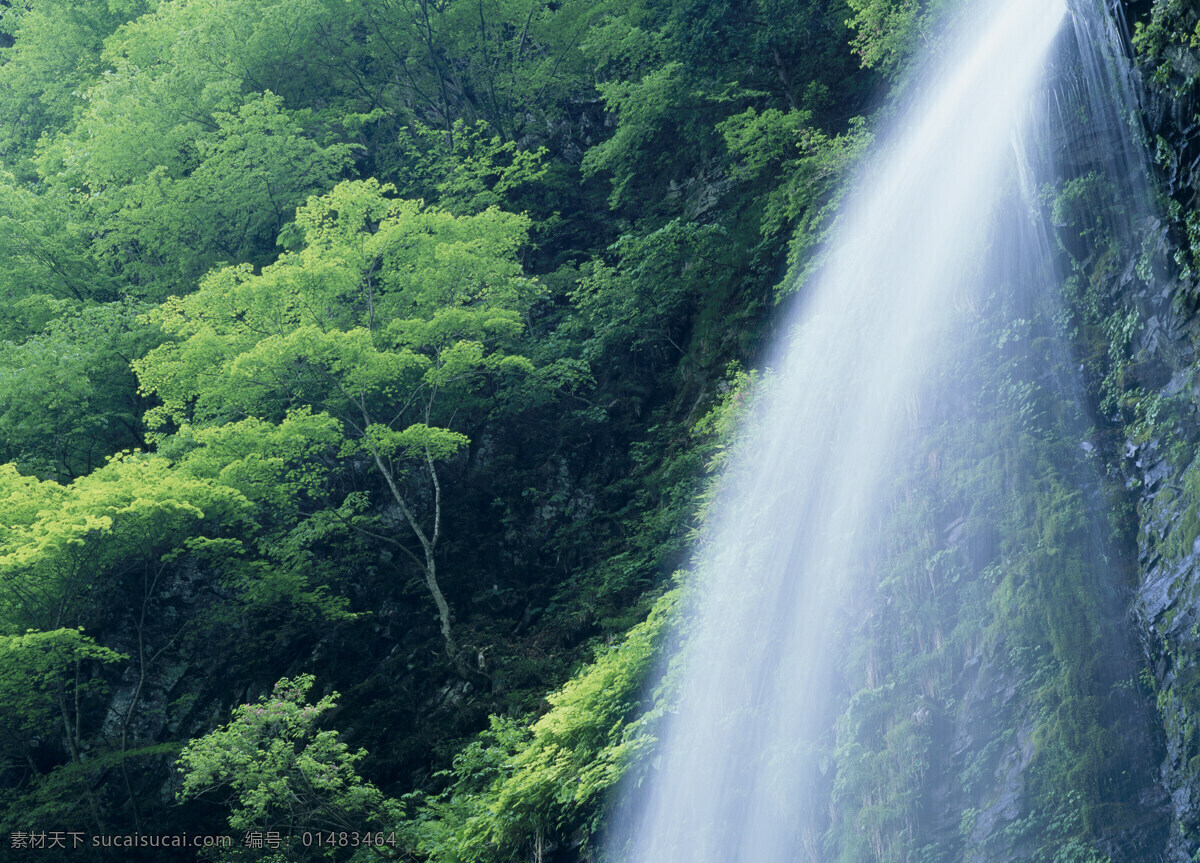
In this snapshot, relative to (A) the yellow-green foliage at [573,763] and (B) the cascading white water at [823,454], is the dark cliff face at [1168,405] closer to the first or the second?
(B) the cascading white water at [823,454]

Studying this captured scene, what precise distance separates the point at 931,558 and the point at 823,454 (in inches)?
74.0

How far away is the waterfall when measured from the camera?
5688 mm

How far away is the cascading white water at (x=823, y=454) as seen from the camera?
6629mm

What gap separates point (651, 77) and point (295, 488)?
348 inches

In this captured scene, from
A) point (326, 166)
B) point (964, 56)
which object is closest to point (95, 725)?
point (326, 166)

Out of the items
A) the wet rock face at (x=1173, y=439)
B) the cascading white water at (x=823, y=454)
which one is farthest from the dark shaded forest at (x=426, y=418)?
the cascading white water at (x=823, y=454)

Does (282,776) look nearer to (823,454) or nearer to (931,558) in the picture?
(823,454)

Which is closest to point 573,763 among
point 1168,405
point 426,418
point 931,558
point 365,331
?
point 931,558

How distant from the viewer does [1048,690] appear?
5508 mm

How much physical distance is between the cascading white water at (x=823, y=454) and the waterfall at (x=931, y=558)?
0.02 meters

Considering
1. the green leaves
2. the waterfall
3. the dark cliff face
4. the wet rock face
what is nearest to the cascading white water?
the waterfall

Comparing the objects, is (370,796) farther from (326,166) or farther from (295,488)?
(326,166)

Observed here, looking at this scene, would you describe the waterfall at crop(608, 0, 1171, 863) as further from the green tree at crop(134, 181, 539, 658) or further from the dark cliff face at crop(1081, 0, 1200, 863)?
the green tree at crop(134, 181, 539, 658)

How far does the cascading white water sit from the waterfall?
0.02m
